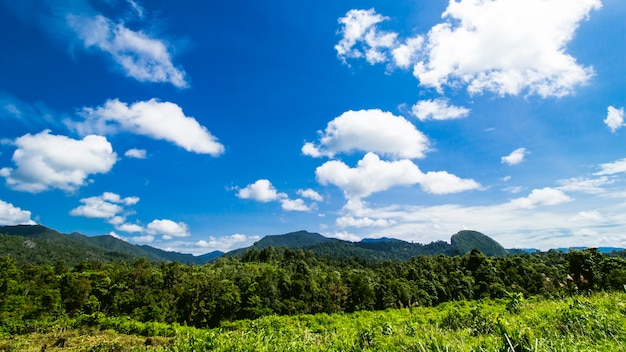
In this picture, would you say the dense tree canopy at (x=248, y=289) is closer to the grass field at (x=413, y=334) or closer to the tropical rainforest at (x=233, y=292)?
the tropical rainforest at (x=233, y=292)

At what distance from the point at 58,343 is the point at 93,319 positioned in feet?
36.2

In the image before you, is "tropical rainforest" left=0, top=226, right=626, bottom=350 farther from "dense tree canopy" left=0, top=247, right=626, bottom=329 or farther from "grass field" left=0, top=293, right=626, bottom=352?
"grass field" left=0, top=293, right=626, bottom=352

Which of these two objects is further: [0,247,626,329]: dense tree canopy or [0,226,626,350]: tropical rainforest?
[0,247,626,329]: dense tree canopy

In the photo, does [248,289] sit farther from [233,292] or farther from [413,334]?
[413,334]

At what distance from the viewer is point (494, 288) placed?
2798 inches

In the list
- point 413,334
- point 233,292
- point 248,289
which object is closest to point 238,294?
point 233,292

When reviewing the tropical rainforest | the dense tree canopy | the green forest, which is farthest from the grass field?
the dense tree canopy

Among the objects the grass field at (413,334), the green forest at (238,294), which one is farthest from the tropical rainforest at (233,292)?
the grass field at (413,334)

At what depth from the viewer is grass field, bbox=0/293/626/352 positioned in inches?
203

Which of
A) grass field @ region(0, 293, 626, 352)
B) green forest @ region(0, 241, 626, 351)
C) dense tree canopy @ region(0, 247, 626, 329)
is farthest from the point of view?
dense tree canopy @ region(0, 247, 626, 329)

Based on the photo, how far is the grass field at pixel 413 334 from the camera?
5148 mm

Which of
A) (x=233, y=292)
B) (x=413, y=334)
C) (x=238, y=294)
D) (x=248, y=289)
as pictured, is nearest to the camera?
(x=413, y=334)

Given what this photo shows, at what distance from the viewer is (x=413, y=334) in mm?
9961

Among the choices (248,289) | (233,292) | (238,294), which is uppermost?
(248,289)
